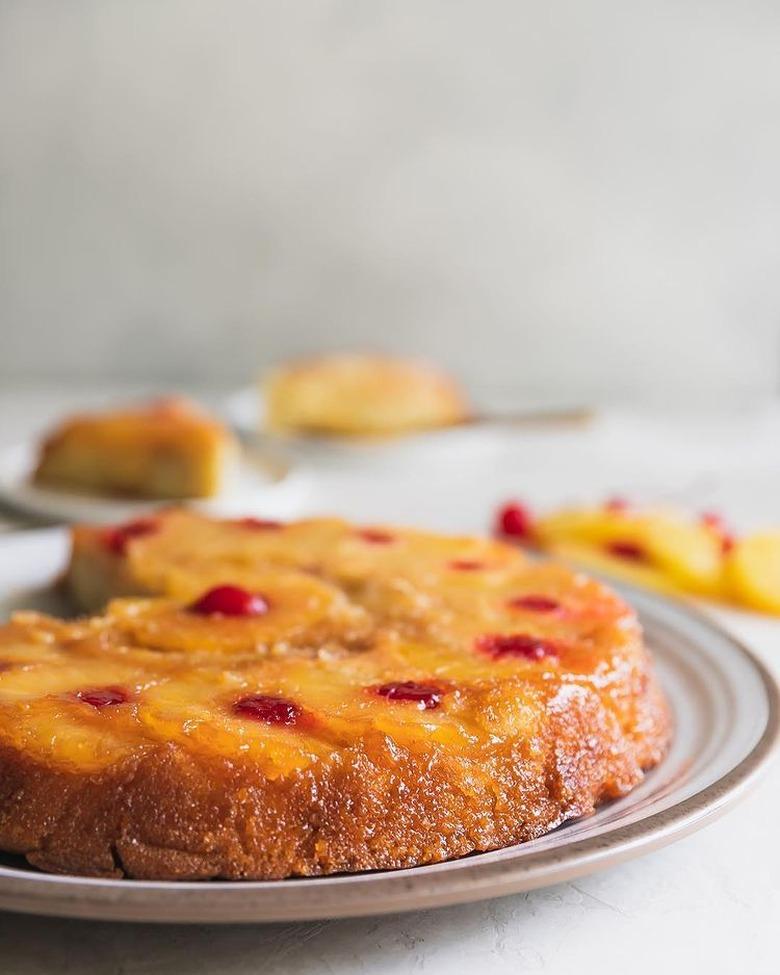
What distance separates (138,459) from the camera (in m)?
3.56

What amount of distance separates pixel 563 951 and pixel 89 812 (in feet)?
1.72

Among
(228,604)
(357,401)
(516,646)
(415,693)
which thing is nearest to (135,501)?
(357,401)

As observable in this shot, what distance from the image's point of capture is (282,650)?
1.86 m

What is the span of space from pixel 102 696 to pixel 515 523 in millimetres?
1686

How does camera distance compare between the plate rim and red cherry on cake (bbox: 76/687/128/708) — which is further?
red cherry on cake (bbox: 76/687/128/708)

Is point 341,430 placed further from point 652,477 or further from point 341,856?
point 341,856

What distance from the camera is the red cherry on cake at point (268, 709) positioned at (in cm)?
156

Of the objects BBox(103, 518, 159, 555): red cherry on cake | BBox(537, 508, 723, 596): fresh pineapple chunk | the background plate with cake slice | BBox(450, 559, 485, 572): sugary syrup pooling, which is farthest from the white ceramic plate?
the background plate with cake slice

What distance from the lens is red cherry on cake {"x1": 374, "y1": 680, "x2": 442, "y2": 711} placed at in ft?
5.35

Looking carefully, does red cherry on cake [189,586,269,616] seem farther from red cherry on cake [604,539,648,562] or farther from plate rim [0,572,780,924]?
red cherry on cake [604,539,648,562]

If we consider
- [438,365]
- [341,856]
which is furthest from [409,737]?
[438,365]

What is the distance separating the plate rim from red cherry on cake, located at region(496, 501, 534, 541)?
1.65 metres

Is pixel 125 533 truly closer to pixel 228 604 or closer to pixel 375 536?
pixel 375 536

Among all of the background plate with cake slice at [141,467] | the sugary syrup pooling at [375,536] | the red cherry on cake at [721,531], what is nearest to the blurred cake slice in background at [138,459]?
the background plate with cake slice at [141,467]
